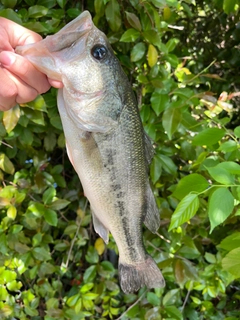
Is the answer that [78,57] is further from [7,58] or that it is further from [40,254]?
[40,254]

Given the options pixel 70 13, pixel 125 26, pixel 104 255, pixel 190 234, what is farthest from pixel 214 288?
pixel 70 13

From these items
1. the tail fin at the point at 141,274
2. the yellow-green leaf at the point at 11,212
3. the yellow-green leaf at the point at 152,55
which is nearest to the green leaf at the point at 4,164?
the yellow-green leaf at the point at 11,212

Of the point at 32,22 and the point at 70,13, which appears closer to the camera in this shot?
the point at 32,22

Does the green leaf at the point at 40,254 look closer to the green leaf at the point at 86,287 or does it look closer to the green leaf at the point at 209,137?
the green leaf at the point at 86,287

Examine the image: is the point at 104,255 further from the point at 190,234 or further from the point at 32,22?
the point at 32,22

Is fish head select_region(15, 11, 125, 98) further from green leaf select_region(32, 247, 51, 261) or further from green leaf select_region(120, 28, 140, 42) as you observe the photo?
green leaf select_region(32, 247, 51, 261)

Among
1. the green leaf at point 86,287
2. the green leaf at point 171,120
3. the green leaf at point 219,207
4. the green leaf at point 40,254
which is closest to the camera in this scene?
the green leaf at point 219,207
